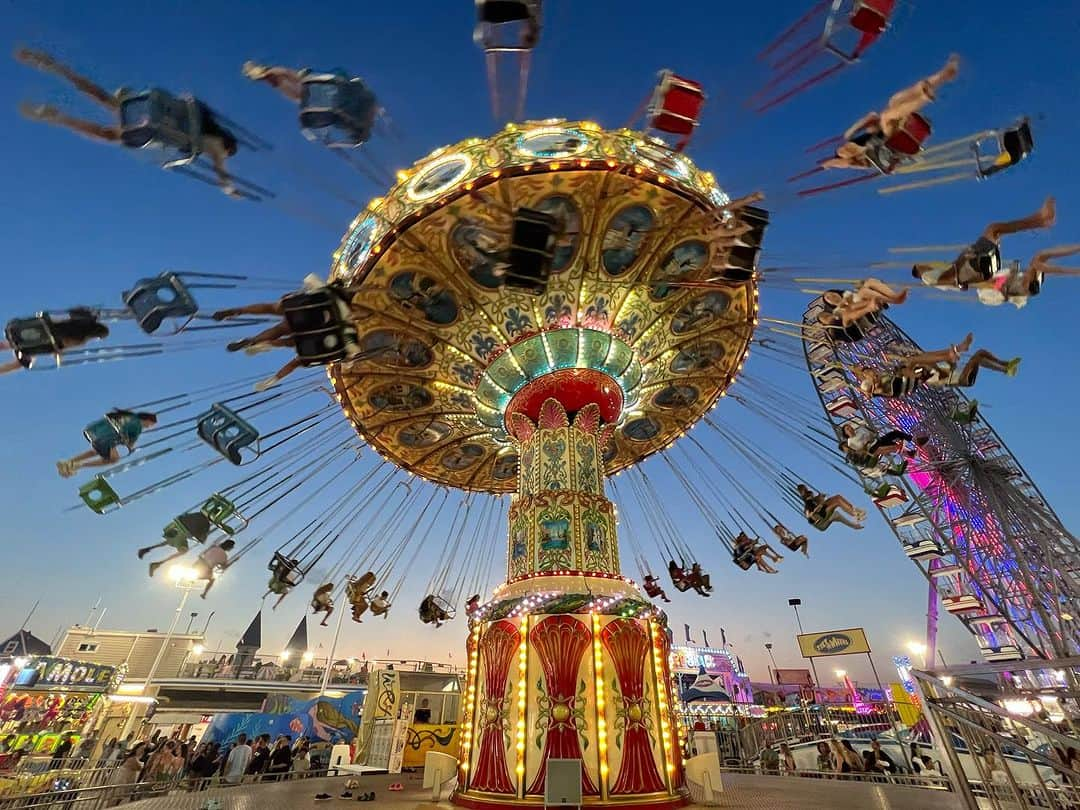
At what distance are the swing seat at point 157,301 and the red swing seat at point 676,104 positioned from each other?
7.04 metres

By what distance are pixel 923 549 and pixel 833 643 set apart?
33.6 meters

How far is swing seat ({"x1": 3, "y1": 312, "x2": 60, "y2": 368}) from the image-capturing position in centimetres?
679

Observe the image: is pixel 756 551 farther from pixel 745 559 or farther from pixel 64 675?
pixel 64 675

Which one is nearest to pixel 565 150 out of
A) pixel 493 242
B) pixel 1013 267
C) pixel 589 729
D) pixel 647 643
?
pixel 493 242

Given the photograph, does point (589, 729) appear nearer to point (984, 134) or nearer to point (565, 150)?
point (565, 150)

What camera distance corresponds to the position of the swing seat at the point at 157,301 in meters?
7.00

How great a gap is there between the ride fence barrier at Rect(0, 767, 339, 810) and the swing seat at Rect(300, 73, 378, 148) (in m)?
9.45

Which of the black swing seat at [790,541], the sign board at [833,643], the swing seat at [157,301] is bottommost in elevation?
the black swing seat at [790,541]

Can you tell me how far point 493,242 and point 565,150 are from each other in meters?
1.74

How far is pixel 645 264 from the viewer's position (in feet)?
29.7

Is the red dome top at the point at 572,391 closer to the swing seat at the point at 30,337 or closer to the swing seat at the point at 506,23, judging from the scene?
the swing seat at the point at 506,23

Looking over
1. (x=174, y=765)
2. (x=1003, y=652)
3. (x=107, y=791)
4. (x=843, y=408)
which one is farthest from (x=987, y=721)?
(x=1003, y=652)

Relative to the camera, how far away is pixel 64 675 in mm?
17531

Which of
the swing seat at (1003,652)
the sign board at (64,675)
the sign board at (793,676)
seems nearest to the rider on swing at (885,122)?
the swing seat at (1003,652)
